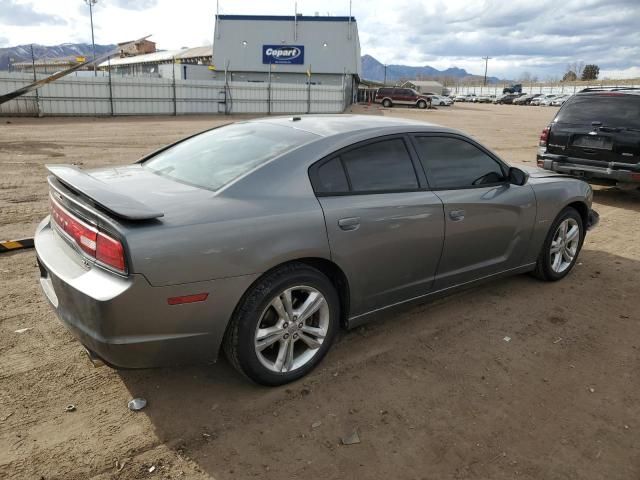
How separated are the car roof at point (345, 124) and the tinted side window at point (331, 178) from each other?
26cm

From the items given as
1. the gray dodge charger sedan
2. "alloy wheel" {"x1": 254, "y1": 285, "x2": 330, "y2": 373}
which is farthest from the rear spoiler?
"alloy wheel" {"x1": 254, "y1": 285, "x2": 330, "y2": 373}

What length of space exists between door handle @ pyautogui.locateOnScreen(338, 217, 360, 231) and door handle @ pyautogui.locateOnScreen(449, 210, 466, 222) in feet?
2.93

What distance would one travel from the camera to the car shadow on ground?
2.64m

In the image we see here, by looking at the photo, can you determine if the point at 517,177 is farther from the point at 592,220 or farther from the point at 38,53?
the point at 38,53

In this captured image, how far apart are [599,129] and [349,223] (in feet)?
22.3

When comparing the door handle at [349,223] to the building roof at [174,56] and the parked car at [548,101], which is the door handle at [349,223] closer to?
the building roof at [174,56]

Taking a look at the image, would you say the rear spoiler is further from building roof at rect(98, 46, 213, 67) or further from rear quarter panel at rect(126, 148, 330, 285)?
building roof at rect(98, 46, 213, 67)

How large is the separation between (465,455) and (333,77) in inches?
1754

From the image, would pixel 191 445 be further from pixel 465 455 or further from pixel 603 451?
pixel 603 451

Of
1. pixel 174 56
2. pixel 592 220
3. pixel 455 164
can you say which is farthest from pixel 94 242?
pixel 174 56

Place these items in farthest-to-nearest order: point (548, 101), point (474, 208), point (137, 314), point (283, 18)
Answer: point (548, 101), point (283, 18), point (474, 208), point (137, 314)

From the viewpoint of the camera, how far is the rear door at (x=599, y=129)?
26.4ft

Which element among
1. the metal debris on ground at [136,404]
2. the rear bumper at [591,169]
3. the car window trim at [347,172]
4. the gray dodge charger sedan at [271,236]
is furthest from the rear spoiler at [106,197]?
the rear bumper at [591,169]

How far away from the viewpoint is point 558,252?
5.02m
